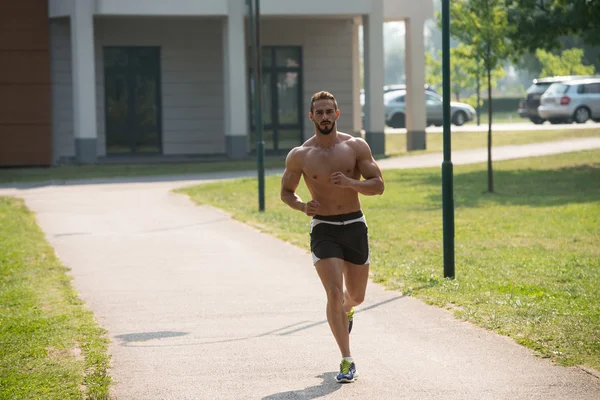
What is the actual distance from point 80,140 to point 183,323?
23173mm

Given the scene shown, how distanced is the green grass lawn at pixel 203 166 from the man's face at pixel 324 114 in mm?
22072

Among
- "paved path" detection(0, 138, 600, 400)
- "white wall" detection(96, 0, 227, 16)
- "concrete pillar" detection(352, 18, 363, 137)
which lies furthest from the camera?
"concrete pillar" detection(352, 18, 363, 137)

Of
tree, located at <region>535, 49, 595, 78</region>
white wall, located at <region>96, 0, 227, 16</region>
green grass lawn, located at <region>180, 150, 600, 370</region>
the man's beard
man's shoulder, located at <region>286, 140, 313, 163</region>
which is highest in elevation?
white wall, located at <region>96, 0, 227, 16</region>

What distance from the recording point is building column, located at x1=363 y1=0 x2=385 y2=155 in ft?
110

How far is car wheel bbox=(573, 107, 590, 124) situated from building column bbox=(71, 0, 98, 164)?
2064 centimetres

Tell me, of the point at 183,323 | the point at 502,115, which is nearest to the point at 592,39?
the point at 183,323

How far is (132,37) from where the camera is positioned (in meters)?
35.1

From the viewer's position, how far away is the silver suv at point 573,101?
4381 cm

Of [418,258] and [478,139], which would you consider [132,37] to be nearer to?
[478,139]

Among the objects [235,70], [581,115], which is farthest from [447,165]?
[581,115]

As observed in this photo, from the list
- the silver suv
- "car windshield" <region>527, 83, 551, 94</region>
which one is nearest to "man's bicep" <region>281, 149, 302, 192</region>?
the silver suv

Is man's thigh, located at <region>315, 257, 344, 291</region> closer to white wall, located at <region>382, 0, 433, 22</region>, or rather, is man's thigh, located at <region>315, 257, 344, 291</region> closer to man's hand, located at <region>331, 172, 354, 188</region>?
man's hand, located at <region>331, 172, 354, 188</region>

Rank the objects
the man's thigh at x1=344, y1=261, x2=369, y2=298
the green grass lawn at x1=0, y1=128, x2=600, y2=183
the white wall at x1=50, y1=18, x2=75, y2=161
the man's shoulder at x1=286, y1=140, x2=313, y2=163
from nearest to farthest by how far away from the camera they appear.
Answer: the man's shoulder at x1=286, y1=140, x2=313, y2=163
the man's thigh at x1=344, y1=261, x2=369, y2=298
the green grass lawn at x1=0, y1=128, x2=600, y2=183
the white wall at x1=50, y1=18, x2=75, y2=161

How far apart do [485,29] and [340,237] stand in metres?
15.4
